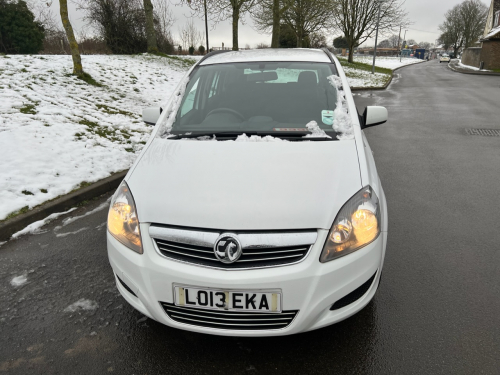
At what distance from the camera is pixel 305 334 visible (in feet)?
7.84

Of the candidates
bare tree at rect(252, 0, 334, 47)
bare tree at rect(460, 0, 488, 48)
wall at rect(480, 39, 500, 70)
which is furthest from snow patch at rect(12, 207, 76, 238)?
bare tree at rect(460, 0, 488, 48)

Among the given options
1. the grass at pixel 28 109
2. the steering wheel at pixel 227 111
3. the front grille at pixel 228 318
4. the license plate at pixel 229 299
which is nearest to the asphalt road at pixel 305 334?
the front grille at pixel 228 318

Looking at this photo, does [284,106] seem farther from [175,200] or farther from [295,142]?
[175,200]

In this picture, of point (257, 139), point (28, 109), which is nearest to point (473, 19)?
point (28, 109)

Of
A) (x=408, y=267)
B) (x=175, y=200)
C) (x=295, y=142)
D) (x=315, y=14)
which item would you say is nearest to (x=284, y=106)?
(x=295, y=142)

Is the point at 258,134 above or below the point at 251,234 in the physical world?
above

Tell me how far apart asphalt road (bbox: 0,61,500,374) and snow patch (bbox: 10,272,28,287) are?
0.04 m

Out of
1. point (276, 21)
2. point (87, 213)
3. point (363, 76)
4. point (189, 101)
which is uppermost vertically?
point (276, 21)

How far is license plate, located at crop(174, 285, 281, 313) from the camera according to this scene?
6.28 ft

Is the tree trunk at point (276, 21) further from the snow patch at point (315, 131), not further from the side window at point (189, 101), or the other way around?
the snow patch at point (315, 131)

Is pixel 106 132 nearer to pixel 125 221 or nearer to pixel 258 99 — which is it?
pixel 258 99

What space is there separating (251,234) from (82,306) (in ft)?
5.22

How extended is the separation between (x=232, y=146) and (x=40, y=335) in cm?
181

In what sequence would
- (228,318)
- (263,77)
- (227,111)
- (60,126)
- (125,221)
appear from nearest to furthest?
(228,318) < (125,221) < (227,111) < (263,77) < (60,126)
